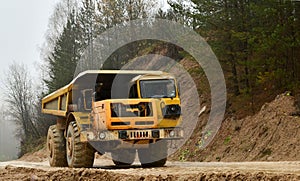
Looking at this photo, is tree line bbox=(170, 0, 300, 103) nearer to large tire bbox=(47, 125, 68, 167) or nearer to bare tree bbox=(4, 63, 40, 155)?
large tire bbox=(47, 125, 68, 167)

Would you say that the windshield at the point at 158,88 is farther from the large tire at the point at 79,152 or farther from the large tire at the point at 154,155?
the large tire at the point at 79,152

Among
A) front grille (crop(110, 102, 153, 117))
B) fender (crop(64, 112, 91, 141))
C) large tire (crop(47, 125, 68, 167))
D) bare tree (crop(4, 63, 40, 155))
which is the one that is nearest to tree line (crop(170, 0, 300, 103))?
front grille (crop(110, 102, 153, 117))

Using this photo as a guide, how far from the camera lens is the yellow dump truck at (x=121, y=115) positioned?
40.7 feet

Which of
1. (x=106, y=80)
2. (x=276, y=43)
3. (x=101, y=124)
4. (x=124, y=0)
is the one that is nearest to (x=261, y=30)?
(x=276, y=43)

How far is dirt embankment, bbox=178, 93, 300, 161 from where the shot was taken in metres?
16.5

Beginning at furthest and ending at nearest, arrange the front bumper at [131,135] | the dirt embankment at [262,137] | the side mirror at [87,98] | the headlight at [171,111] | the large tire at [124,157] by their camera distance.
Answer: the dirt embankment at [262,137] < the large tire at [124,157] < the side mirror at [87,98] < the headlight at [171,111] < the front bumper at [131,135]

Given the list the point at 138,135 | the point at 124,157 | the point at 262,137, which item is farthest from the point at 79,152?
the point at 262,137

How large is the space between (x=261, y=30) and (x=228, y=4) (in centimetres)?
300

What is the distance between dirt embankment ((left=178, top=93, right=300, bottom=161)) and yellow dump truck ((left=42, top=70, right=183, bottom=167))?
482 centimetres

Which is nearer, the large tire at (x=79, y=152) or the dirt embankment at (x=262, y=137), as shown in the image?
the large tire at (x=79, y=152)

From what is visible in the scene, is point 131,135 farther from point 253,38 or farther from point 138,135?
point 253,38

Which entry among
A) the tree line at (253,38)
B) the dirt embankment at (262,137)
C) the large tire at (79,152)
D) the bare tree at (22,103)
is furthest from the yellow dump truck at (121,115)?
the bare tree at (22,103)

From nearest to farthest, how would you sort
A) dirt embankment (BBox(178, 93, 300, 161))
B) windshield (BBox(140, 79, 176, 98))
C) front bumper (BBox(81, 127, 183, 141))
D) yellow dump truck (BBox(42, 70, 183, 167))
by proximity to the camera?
front bumper (BBox(81, 127, 183, 141)) → yellow dump truck (BBox(42, 70, 183, 167)) → windshield (BBox(140, 79, 176, 98)) → dirt embankment (BBox(178, 93, 300, 161))

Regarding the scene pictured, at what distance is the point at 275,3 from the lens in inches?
700
